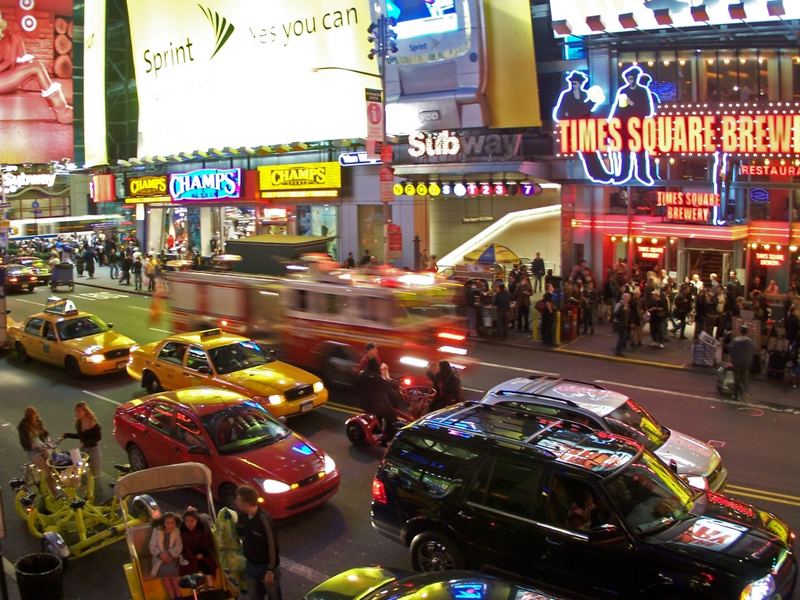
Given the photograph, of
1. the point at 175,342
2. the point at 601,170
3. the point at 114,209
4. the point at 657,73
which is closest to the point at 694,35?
the point at 657,73

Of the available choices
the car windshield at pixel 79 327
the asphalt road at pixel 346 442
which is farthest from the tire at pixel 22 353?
the car windshield at pixel 79 327

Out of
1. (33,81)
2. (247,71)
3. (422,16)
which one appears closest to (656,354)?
(422,16)

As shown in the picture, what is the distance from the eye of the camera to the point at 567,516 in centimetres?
769

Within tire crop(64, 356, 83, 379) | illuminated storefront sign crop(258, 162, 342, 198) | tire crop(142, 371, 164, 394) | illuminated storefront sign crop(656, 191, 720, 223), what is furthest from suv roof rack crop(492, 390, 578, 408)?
illuminated storefront sign crop(258, 162, 342, 198)

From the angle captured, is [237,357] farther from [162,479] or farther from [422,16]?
[422,16]

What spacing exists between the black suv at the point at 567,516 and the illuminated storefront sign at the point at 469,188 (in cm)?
1870

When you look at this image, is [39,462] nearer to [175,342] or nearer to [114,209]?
[175,342]

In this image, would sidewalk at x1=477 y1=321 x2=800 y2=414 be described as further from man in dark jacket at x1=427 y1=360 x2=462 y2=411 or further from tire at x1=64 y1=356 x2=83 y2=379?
tire at x1=64 y1=356 x2=83 y2=379

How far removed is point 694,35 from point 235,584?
22.1 metres

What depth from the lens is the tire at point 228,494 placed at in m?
10.5

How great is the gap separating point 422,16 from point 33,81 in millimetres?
47500

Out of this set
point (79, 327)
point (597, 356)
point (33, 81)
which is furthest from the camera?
point (33, 81)

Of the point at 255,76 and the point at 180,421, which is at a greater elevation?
the point at 255,76

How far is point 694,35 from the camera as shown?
2403cm
